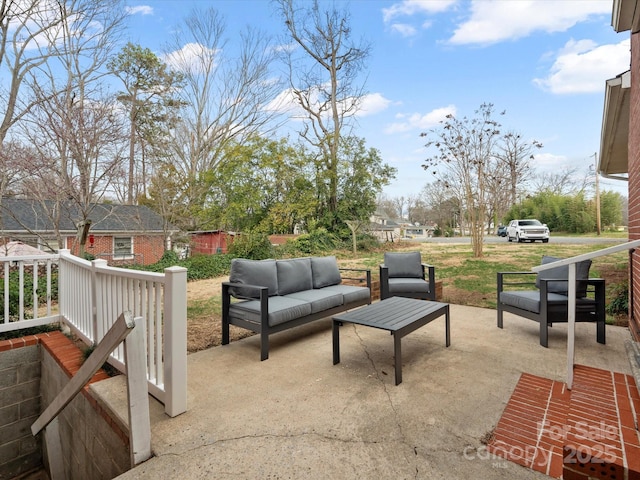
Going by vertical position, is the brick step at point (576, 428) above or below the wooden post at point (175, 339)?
below

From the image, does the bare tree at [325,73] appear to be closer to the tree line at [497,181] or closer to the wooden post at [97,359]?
the tree line at [497,181]

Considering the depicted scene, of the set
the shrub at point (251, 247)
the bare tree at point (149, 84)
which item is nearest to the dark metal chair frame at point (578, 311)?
the shrub at point (251, 247)

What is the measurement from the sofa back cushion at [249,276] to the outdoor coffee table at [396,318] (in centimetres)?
104

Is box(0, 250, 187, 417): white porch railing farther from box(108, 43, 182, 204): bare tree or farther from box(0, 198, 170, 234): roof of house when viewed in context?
box(108, 43, 182, 204): bare tree

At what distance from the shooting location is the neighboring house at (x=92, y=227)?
5238mm

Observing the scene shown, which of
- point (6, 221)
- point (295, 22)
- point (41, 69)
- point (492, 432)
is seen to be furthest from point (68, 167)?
point (295, 22)

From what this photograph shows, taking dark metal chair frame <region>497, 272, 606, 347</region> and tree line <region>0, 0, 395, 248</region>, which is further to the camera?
→ tree line <region>0, 0, 395, 248</region>

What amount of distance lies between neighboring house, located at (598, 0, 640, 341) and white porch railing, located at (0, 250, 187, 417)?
3.99 metres

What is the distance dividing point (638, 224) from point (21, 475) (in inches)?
268

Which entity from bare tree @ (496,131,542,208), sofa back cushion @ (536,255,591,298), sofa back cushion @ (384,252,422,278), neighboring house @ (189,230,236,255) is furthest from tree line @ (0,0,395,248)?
sofa back cushion @ (536,255,591,298)

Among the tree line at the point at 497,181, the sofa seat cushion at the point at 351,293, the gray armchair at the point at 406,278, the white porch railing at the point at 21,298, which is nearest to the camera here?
the white porch railing at the point at 21,298

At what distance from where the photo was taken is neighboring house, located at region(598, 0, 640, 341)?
9.21ft

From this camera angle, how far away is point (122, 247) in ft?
46.7

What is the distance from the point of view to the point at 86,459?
255cm
